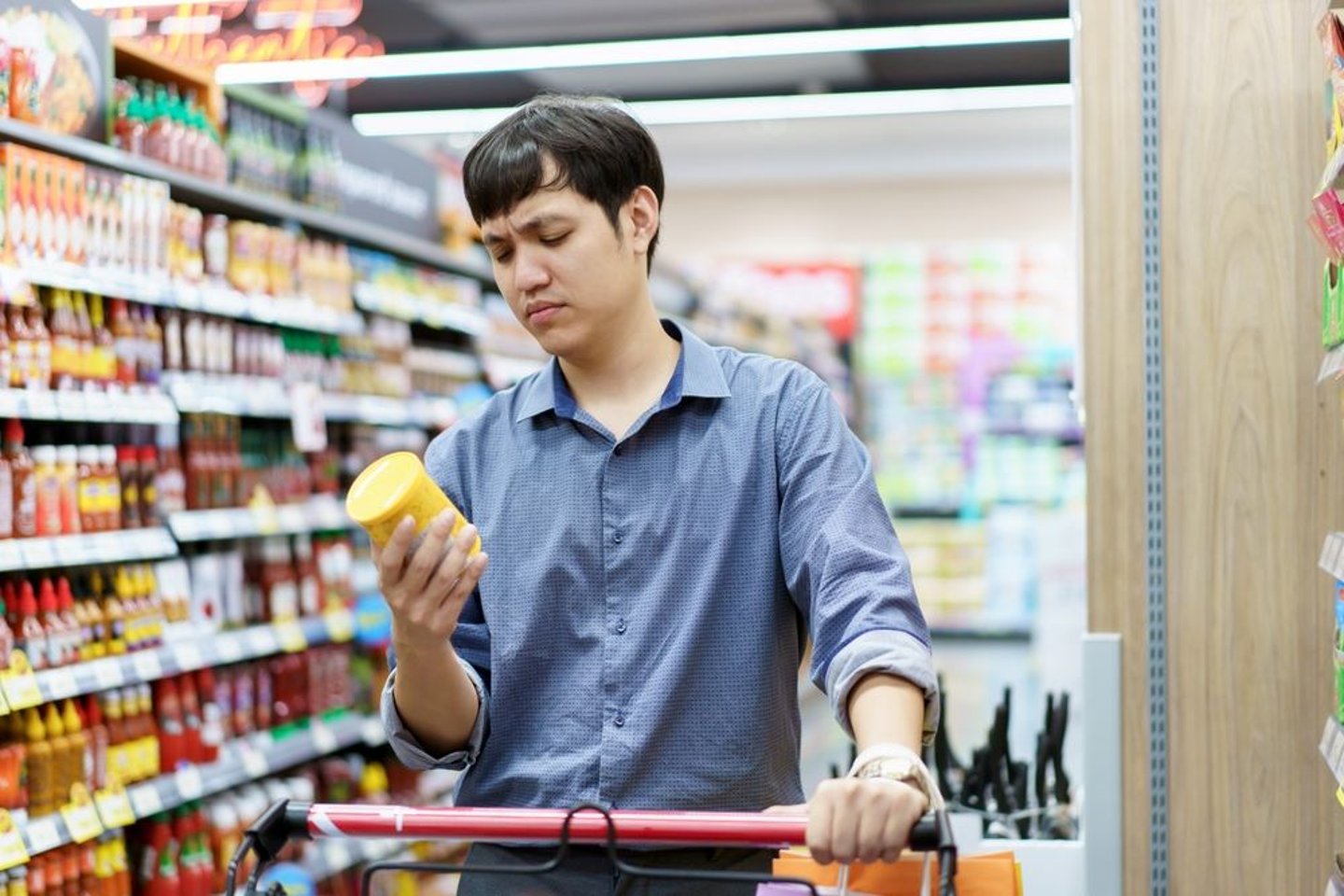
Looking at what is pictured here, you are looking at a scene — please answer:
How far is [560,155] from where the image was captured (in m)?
1.90

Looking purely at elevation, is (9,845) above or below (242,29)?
below

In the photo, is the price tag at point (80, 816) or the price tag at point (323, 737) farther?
the price tag at point (323, 737)

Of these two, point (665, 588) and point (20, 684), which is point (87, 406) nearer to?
point (20, 684)

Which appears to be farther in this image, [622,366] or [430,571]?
[622,366]

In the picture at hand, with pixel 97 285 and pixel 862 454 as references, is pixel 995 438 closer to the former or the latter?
pixel 97 285

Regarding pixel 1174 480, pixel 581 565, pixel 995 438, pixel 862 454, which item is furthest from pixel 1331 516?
pixel 995 438

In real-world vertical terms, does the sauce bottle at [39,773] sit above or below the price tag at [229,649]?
below

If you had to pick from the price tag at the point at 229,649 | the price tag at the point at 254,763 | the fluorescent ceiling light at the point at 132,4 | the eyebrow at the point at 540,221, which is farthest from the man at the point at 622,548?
the fluorescent ceiling light at the point at 132,4

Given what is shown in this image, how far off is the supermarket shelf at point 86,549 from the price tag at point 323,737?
976mm

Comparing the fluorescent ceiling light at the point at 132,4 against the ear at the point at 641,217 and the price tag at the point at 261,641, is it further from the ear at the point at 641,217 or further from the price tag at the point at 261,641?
the ear at the point at 641,217

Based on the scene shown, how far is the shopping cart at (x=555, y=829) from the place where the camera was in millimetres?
1427

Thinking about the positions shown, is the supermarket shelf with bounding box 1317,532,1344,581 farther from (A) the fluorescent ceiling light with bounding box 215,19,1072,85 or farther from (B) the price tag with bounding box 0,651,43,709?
(A) the fluorescent ceiling light with bounding box 215,19,1072,85

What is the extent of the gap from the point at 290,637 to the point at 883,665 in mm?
3747

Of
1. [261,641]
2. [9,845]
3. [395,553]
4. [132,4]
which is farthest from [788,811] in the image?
[132,4]
